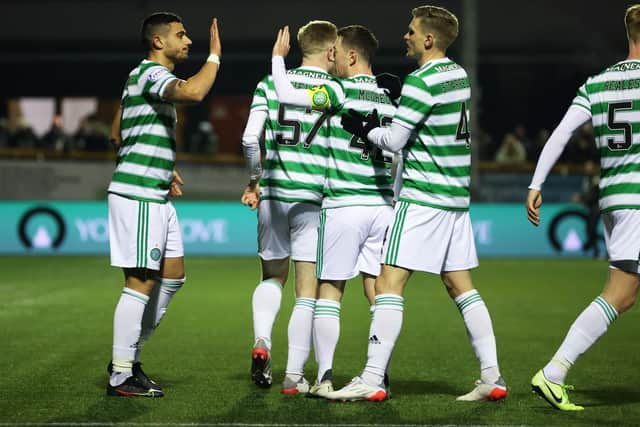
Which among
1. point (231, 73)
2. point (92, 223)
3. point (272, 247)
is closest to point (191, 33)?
Result: point (231, 73)

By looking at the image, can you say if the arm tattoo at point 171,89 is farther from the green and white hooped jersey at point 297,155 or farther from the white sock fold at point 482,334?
the white sock fold at point 482,334

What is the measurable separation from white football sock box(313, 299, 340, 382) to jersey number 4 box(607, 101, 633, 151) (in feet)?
5.61

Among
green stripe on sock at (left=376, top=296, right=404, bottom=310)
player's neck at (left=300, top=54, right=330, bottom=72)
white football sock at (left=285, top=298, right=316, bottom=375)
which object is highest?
player's neck at (left=300, top=54, right=330, bottom=72)

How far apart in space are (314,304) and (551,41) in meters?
22.6

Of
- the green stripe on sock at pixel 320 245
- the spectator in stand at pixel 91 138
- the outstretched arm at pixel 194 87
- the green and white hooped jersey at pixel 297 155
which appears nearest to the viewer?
the outstretched arm at pixel 194 87

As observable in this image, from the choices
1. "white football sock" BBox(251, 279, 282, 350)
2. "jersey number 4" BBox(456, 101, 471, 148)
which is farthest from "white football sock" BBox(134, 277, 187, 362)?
"jersey number 4" BBox(456, 101, 471, 148)

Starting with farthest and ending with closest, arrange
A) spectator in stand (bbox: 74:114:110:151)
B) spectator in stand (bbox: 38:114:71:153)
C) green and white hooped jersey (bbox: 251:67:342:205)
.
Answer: spectator in stand (bbox: 74:114:110:151)
spectator in stand (bbox: 38:114:71:153)
green and white hooped jersey (bbox: 251:67:342:205)

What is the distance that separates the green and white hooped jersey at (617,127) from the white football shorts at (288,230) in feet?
5.35

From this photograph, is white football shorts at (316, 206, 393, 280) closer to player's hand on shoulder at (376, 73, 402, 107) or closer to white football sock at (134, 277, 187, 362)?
player's hand on shoulder at (376, 73, 402, 107)

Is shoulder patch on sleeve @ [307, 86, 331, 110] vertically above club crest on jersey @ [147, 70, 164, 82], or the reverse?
club crest on jersey @ [147, 70, 164, 82]

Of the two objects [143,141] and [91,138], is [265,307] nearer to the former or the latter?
[143,141]

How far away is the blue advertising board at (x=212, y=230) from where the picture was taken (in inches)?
669

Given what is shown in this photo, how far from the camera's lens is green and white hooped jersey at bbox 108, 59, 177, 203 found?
574 cm

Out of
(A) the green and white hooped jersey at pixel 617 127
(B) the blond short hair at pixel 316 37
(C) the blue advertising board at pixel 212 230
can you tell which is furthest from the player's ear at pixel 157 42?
(C) the blue advertising board at pixel 212 230
